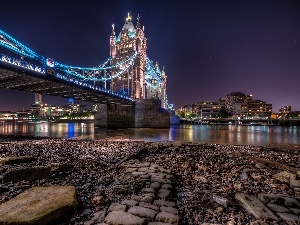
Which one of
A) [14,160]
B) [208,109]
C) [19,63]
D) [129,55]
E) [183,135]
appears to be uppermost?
[129,55]

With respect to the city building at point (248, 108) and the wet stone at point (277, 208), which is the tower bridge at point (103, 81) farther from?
the city building at point (248, 108)

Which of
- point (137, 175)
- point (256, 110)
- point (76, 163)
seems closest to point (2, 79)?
point (76, 163)

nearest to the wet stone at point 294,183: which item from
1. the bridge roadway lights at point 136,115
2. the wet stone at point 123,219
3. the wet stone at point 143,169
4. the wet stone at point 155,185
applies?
the wet stone at point 155,185

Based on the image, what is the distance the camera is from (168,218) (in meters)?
3.30

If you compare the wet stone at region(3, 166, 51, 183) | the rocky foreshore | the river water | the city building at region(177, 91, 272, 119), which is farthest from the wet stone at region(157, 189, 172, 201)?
the city building at region(177, 91, 272, 119)

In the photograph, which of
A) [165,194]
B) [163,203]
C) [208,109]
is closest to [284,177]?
[165,194]

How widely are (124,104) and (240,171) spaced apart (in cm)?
5469

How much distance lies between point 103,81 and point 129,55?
85.6 ft

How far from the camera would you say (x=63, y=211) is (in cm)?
330

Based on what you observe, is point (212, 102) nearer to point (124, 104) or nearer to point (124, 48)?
point (124, 48)

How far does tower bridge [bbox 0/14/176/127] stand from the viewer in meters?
27.1

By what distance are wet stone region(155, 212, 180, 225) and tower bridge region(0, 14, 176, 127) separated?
24215mm

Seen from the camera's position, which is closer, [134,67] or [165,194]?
[165,194]

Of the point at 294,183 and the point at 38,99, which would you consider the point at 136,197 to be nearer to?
the point at 294,183
